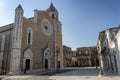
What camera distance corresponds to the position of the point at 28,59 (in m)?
27.1

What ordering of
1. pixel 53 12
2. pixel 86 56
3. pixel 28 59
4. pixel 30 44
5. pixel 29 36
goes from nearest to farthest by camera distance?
1. pixel 28 59
2. pixel 30 44
3. pixel 29 36
4. pixel 53 12
5. pixel 86 56

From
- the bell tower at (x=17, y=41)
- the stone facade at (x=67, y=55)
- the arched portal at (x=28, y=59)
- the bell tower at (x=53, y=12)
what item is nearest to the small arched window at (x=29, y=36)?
the arched portal at (x=28, y=59)

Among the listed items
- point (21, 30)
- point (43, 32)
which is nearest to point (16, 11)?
point (21, 30)

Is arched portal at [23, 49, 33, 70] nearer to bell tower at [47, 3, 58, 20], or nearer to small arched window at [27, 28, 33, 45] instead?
small arched window at [27, 28, 33, 45]

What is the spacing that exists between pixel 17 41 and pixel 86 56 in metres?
41.4

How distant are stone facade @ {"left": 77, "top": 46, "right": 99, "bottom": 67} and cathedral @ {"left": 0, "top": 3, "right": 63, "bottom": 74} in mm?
23775

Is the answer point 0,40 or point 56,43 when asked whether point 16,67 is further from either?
point 56,43

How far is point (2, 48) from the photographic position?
87.5 feet

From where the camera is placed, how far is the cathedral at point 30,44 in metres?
24.6

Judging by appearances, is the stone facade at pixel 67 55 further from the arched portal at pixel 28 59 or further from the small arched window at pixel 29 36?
the arched portal at pixel 28 59

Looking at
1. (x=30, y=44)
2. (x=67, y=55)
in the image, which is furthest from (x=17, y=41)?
(x=67, y=55)

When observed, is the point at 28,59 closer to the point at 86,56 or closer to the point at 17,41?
the point at 17,41

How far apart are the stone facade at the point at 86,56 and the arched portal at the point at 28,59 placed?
120 feet

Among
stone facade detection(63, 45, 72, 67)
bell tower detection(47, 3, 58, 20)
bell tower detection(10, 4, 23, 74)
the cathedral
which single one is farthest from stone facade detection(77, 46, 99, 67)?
bell tower detection(10, 4, 23, 74)
